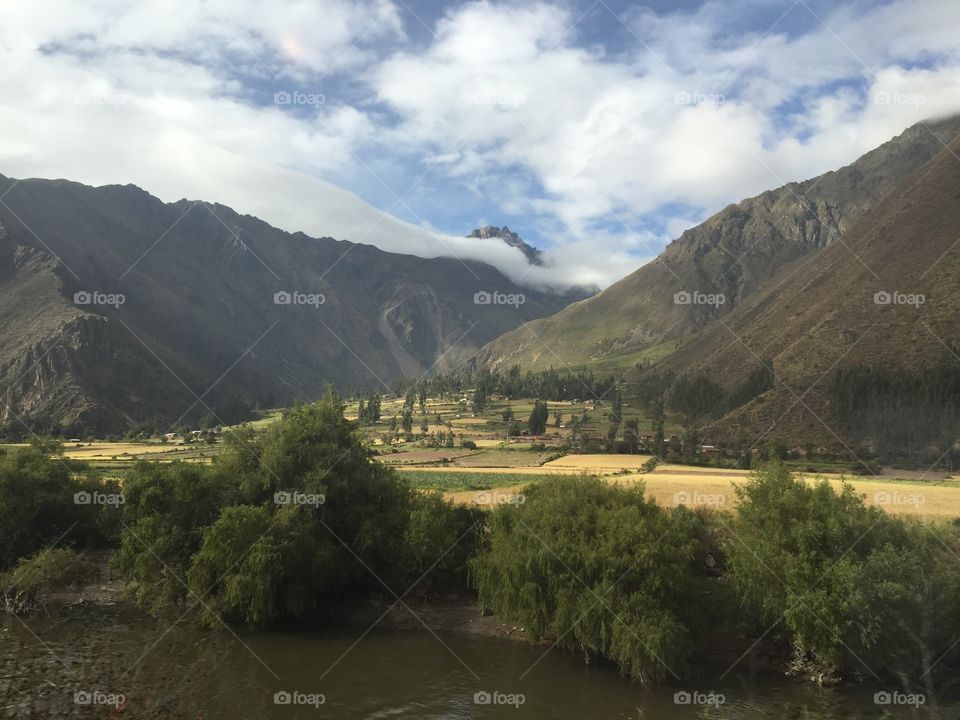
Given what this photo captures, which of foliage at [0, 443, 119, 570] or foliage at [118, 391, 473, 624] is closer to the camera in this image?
foliage at [118, 391, 473, 624]

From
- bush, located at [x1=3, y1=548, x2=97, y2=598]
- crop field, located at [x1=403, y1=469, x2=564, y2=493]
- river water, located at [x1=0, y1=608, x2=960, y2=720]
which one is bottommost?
river water, located at [x1=0, y1=608, x2=960, y2=720]

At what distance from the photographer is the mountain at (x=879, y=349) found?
4855 inches

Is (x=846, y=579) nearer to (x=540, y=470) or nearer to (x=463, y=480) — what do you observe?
(x=463, y=480)

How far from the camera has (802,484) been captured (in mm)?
42469

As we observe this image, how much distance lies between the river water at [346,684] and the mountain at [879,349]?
97.3 meters

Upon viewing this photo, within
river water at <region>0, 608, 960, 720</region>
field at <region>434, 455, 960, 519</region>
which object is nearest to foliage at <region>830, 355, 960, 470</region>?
field at <region>434, 455, 960, 519</region>

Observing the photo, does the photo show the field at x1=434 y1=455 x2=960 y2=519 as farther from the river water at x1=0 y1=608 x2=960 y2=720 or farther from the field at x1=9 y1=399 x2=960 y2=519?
the river water at x1=0 y1=608 x2=960 y2=720

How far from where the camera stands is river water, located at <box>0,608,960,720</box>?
33.3m

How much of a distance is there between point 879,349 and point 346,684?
142 meters

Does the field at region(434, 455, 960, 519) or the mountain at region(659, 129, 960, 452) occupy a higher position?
the mountain at region(659, 129, 960, 452)

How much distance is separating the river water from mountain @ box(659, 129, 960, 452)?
319 feet

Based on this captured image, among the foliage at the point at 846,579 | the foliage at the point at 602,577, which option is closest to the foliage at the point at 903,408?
the foliage at the point at 846,579

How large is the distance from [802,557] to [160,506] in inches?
1859

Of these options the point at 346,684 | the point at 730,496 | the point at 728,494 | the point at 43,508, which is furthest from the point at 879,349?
the point at 43,508
